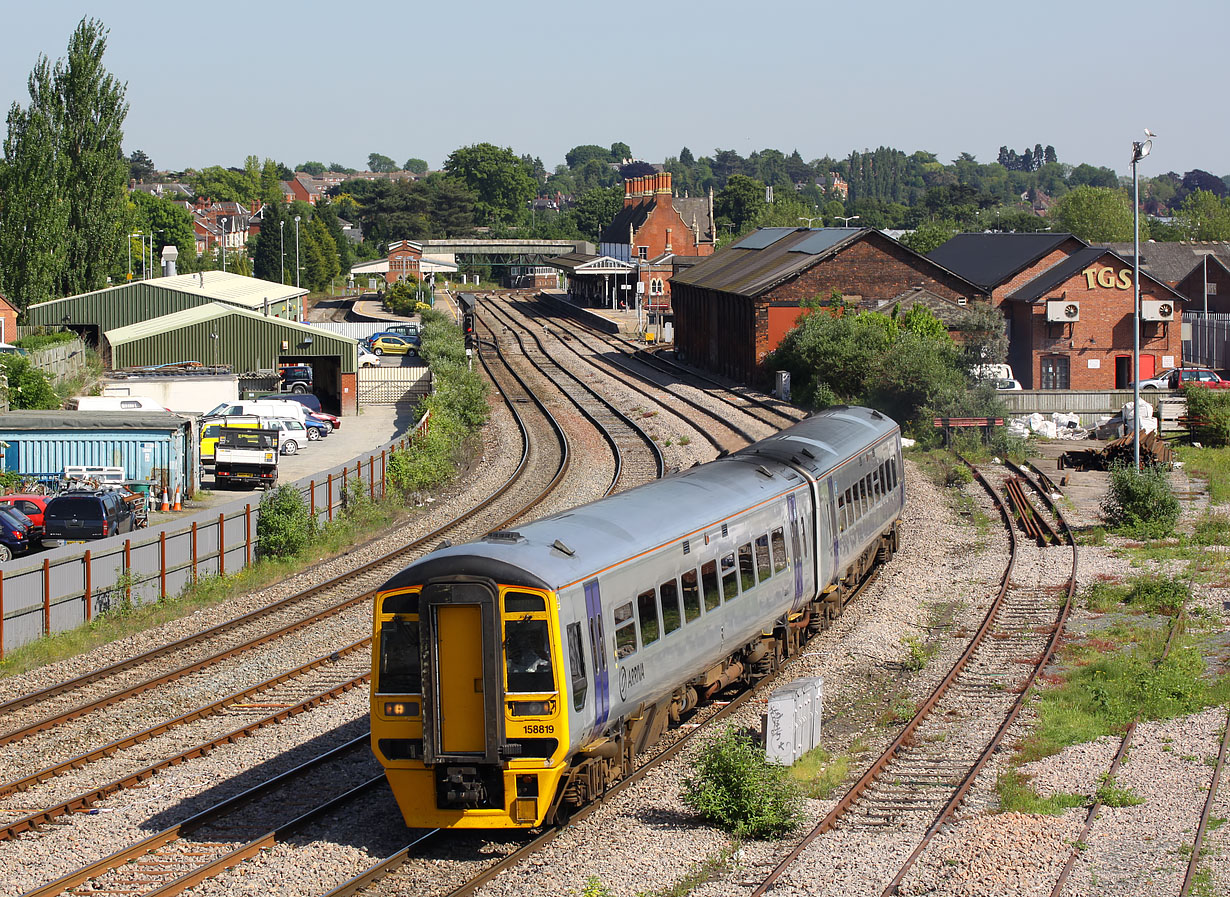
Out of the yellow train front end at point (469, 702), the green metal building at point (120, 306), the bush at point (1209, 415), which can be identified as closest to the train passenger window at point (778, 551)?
the yellow train front end at point (469, 702)

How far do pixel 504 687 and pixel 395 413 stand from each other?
42.2m

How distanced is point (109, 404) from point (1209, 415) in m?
33.2

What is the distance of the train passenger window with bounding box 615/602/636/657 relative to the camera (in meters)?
12.1

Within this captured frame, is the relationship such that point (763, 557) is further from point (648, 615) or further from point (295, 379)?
point (295, 379)

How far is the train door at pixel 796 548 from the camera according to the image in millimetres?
17016

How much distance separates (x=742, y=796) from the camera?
38.9ft

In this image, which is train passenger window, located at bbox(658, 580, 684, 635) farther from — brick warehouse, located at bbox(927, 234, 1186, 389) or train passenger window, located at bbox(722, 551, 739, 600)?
brick warehouse, located at bbox(927, 234, 1186, 389)

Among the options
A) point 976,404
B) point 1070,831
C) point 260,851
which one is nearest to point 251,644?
point 260,851

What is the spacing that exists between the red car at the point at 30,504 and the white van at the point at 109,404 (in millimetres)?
10225

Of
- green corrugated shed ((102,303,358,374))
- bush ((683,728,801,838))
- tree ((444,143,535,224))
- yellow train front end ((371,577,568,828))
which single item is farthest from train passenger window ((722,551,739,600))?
tree ((444,143,535,224))

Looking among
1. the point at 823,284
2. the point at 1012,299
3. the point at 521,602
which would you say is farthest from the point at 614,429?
the point at 521,602

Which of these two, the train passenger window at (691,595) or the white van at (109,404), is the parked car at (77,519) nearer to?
the white van at (109,404)

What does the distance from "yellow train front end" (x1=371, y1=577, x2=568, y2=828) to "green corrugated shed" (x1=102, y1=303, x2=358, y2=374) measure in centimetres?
3929

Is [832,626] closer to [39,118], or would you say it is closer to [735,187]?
[39,118]
